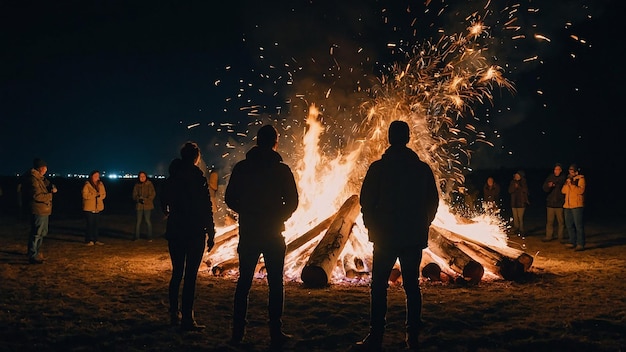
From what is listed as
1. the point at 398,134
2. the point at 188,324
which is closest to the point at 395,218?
the point at 398,134

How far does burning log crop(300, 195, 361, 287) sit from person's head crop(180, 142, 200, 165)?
3.45 m

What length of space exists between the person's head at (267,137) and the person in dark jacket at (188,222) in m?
1.08

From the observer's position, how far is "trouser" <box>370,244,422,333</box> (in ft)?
17.5

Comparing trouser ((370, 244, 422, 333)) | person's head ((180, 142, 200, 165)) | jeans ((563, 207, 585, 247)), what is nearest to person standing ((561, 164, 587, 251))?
jeans ((563, 207, 585, 247))

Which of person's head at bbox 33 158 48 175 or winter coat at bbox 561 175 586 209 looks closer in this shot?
person's head at bbox 33 158 48 175

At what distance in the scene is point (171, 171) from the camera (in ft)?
21.4

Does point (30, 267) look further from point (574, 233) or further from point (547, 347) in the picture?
point (574, 233)

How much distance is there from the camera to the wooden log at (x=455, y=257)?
368 inches

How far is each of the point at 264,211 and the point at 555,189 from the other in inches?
484

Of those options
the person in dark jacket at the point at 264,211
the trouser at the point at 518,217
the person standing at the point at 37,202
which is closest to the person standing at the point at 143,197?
the person standing at the point at 37,202

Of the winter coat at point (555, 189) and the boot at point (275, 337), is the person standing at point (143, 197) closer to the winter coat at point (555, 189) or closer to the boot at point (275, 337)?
the winter coat at point (555, 189)

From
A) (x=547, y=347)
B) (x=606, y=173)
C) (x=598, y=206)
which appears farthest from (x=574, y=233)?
(x=606, y=173)

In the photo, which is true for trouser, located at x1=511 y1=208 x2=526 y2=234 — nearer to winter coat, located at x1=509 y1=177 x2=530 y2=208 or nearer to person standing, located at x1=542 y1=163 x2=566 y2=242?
winter coat, located at x1=509 y1=177 x2=530 y2=208

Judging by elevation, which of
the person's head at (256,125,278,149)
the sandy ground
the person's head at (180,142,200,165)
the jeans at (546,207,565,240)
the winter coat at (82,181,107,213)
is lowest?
the sandy ground
